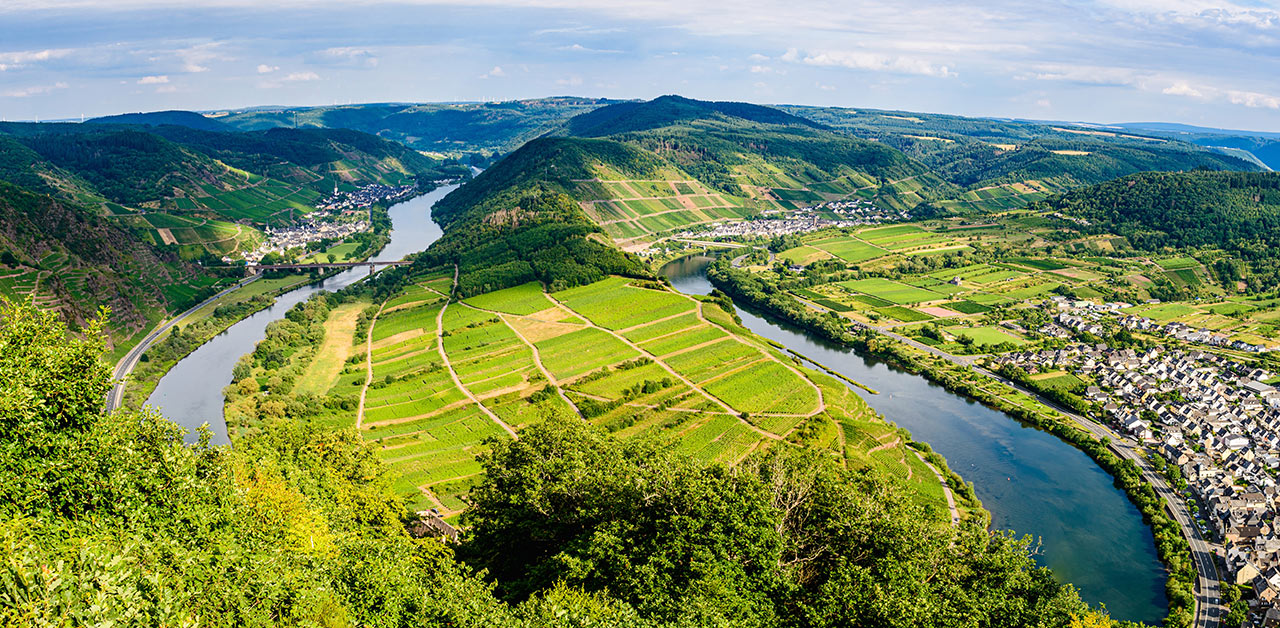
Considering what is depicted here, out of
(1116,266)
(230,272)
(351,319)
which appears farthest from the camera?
(1116,266)

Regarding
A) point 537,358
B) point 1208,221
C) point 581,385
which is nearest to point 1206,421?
point 581,385

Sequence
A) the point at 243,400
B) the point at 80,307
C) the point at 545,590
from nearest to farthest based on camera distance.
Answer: the point at 545,590 → the point at 243,400 → the point at 80,307

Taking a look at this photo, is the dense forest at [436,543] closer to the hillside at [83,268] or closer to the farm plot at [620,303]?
the farm plot at [620,303]

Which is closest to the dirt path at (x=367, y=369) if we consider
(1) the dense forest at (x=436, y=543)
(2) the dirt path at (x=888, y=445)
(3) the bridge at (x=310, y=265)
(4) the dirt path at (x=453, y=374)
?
(4) the dirt path at (x=453, y=374)

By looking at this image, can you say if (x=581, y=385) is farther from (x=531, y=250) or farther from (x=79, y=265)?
(x=79, y=265)

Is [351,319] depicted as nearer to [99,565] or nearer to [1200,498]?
[99,565]

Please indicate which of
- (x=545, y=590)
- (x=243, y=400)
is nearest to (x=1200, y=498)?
(x=545, y=590)
